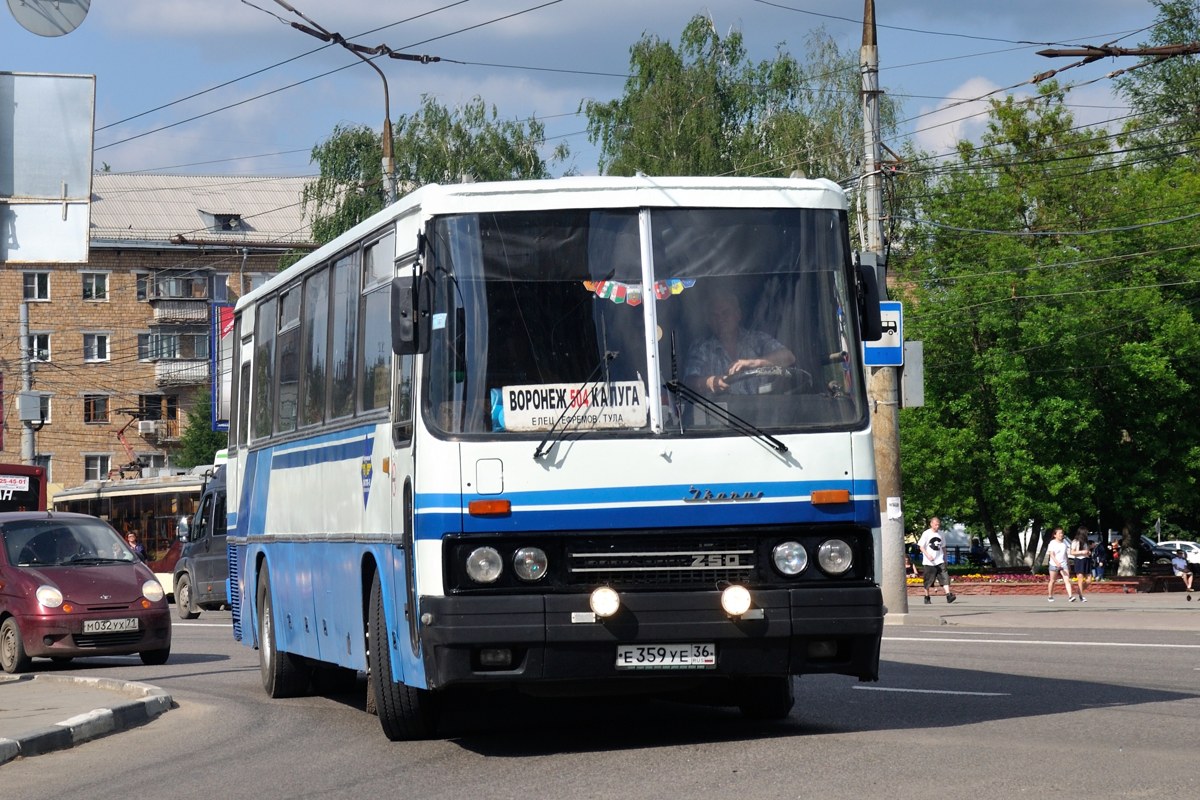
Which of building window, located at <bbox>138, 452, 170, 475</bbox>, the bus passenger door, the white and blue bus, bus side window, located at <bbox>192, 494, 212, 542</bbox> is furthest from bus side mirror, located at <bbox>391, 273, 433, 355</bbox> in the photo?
building window, located at <bbox>138, 452, 170, 475</bbox>

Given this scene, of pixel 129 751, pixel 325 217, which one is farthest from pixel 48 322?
pixel 129 751

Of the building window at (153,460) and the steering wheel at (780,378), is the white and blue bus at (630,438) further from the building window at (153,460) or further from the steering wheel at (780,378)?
the building window at (153,460)

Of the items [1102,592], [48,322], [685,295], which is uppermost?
[48,322]

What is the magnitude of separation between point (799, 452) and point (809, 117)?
47001mm

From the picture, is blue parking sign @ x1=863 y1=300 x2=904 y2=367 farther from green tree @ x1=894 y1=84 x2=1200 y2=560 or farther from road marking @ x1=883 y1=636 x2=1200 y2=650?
green tree @ x1=894 y1=84 x2=1200 y2=560

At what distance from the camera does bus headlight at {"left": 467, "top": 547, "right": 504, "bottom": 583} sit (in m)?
10.2

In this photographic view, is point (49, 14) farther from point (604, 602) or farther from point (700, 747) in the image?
point (700, 747)

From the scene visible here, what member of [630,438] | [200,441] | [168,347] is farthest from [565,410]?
[168,347]

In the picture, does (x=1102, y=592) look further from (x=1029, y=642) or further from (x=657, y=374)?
(x=657, y=374)

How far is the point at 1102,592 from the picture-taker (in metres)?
44.4

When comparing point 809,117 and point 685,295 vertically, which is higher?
point 809,117

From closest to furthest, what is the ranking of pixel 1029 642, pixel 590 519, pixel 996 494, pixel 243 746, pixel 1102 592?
1. pixel 590 519
2. pixel 243 746
3. pixel 1029 642
4. pixel 1102 592
5. pixel 996 494

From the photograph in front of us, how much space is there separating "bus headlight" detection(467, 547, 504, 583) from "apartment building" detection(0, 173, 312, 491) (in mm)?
76866

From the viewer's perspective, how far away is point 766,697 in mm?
11969
